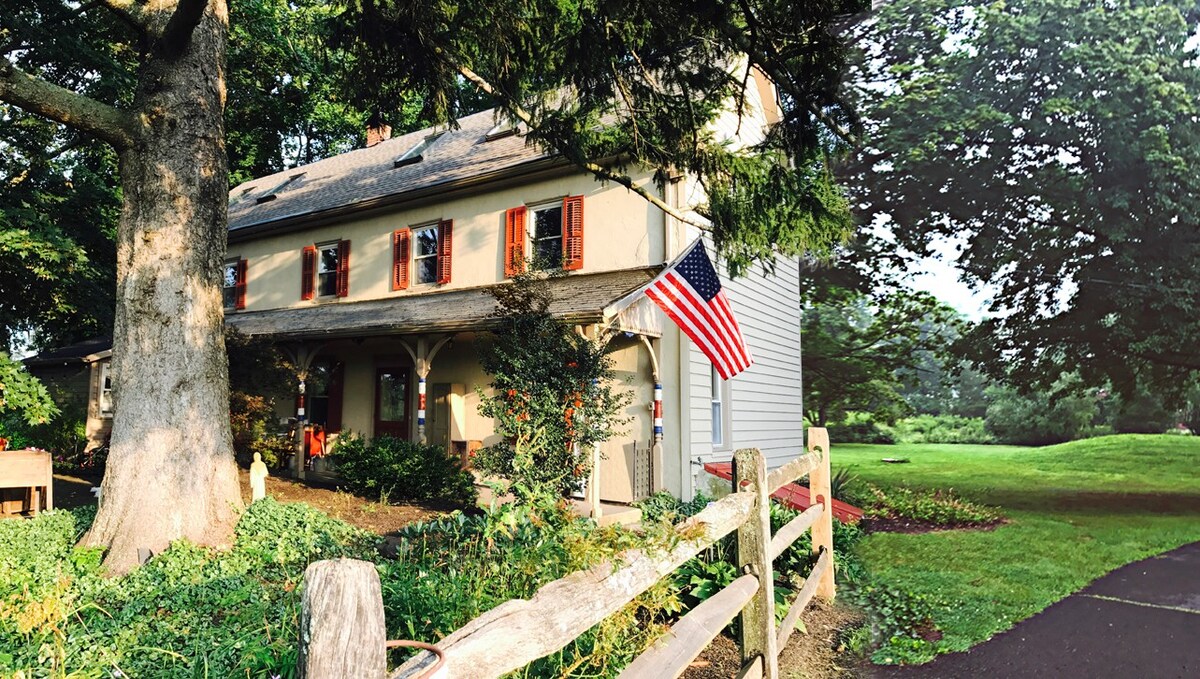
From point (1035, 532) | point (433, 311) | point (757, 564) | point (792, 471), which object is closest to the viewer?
point (757, 564)

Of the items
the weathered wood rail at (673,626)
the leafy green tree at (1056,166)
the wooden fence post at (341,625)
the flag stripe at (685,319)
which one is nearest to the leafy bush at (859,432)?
the leafy green tree at (1056,166)

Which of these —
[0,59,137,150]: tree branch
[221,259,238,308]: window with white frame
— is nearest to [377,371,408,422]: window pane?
[221,259,238,308]: window with white frame

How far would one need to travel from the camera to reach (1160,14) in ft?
50.6

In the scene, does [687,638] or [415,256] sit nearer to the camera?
[687,638]

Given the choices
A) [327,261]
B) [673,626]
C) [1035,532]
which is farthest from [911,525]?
[327,261]

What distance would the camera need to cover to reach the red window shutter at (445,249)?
46.7ft

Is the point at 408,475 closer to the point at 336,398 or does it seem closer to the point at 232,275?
the point at 336,398

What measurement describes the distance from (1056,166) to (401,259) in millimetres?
15498

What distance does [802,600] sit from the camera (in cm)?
523

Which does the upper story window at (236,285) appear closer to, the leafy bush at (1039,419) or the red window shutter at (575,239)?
the red window shutter at (575,239)

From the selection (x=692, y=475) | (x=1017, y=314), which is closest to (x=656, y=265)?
(x=692, y=475)

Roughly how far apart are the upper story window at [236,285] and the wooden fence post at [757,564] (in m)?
17.9

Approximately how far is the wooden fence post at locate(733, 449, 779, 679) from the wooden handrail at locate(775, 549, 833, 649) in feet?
1.00

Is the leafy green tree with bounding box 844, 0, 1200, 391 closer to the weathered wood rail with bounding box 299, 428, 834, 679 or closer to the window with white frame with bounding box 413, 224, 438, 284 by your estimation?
the window with white frame with bounding box 413, 224, 438, 284
